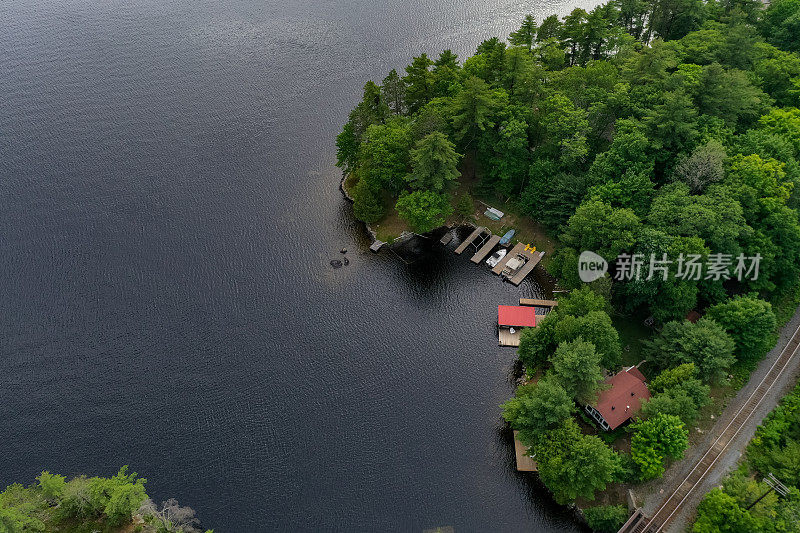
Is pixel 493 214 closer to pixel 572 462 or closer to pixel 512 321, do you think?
pixel 512 321

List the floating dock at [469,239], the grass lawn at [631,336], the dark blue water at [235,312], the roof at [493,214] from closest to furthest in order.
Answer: the dark blue water at [235,312] → the grass lawn at [631,336] → the floating dock at [469,239] → the roof at [493,214]

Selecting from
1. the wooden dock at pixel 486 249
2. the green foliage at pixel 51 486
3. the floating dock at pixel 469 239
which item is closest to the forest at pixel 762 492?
the wooden dock at pixel 486 249

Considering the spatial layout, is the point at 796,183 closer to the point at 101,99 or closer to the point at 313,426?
the point at 313,426

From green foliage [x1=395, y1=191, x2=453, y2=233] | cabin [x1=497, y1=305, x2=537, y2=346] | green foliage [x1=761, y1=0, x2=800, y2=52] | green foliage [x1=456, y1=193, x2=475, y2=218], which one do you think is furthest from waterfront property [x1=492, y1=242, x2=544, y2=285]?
green foliage [x1=761, y1=0, x2=800, y2=52]

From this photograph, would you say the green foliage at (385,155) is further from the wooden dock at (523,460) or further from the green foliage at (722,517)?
the green foliage at (722,517)

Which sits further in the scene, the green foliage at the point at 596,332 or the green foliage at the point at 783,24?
the green foliage at the point at 783,24

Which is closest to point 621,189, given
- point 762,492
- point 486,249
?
point 486,249
